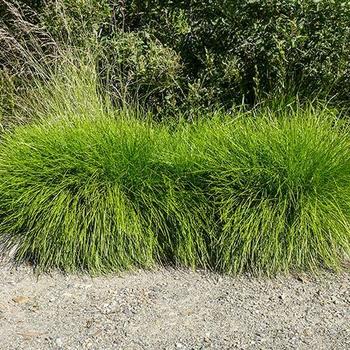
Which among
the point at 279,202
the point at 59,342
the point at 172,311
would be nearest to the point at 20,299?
the point at 59,342

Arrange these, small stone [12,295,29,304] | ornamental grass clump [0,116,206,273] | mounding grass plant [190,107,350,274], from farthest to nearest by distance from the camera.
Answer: ornamental grass clump [0,116,206,273] → mounding grass plant [190,107,350,274] → small stone [12,295,29,304]

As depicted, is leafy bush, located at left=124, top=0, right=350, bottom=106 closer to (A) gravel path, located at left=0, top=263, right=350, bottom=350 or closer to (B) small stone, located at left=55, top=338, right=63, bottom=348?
(A) gravel path, located at left=0, top=263, right=350, bottom=350

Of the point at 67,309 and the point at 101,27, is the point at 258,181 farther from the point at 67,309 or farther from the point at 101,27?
the point at 101,27

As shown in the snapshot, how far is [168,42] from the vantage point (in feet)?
18.3

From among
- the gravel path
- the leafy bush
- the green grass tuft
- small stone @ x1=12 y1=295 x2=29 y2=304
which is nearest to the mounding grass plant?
the green grass tuft

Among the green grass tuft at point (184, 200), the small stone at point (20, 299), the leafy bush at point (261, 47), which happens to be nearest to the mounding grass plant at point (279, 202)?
the green grass tuft at point (184, 200)

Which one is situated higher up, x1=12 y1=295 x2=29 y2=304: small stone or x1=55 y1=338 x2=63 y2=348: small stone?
x1=55 y1=338 x2=63 y2=348: small stone

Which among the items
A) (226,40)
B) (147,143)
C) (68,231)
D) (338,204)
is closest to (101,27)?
(226,40)

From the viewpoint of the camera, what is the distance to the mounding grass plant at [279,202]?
3.87 m

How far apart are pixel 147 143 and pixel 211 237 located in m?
0.76

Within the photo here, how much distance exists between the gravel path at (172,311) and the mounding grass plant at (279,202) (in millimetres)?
144

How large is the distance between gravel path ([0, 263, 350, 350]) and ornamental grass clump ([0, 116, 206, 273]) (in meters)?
0.14

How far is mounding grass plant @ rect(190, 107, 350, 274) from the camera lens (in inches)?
152

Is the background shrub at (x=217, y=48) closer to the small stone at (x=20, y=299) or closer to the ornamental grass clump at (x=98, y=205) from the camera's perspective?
the ornamental grass clump at (x=98, y=205)
